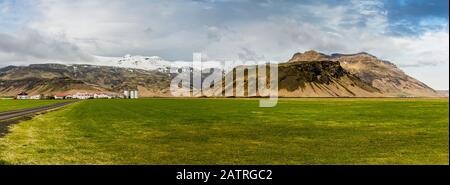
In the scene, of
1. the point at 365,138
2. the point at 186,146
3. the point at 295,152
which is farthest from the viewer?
the point at 365,138

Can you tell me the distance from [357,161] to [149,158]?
37.1 feet

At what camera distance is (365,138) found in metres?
35.2
